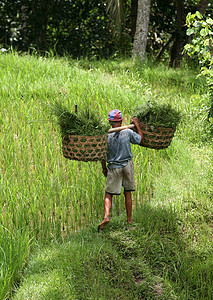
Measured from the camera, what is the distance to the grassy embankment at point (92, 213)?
3.77 m

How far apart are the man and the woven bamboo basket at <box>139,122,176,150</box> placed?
0.05m

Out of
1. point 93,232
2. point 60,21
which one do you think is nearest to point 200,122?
point 93,232

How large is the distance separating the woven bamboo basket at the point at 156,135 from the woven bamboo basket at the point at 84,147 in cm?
45

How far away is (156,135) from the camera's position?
148 inches

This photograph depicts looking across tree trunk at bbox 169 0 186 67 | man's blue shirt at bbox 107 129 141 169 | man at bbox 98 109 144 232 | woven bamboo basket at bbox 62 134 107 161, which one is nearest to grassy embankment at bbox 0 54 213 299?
man at bbox 98 109 144 232

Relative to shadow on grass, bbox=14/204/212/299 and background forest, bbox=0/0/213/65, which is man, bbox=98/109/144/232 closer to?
shadow on grass, bbox=14/204/212/299

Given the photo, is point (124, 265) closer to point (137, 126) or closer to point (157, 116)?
point (137, 126)

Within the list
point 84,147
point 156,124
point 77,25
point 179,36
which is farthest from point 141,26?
point 84,147

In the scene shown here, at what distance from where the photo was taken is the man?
12.4 feet

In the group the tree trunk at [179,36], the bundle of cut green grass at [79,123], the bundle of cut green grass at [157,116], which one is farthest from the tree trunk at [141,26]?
the bundle of cut green grass at [79,123]

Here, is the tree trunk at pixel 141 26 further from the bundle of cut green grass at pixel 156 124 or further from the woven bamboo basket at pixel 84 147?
the woven bamboo basket at pixel 84 147

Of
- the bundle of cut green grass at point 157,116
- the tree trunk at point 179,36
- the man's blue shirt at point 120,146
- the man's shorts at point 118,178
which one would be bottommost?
the man's shorts at point 118,178

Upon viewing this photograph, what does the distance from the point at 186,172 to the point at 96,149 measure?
7.48 ft

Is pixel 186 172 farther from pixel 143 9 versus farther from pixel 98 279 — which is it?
pixel 143 9
